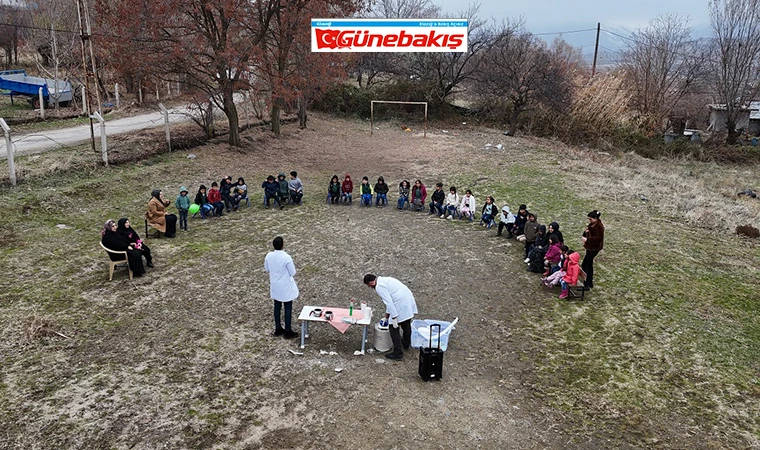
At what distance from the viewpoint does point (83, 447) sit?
5398 millimetres

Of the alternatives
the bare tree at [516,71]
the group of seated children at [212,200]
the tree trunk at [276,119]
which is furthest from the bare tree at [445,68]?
the group of seated children at [212,200]

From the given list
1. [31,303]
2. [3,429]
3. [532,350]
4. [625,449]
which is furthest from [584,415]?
[31,303]

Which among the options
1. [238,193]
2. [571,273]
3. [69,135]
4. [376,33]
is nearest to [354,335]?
[571,273]

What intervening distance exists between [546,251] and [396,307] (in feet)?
15.8

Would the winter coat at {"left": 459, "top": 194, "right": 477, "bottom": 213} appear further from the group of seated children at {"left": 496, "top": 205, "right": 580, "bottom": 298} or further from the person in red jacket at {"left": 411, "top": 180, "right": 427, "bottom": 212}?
the group of seated children at {"left": 496, "top": 205, "right": 580, "bottom": 298}

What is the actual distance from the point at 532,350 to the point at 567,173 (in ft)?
46.2

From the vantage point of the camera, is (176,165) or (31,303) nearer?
(31,303)

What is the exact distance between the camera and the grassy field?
5918 millimetres

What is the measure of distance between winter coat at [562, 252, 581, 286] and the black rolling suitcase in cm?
380

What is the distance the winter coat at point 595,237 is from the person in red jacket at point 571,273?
1.13 ft

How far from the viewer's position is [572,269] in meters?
9.35

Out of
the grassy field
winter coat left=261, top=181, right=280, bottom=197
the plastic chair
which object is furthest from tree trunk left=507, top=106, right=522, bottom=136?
the plastic chair

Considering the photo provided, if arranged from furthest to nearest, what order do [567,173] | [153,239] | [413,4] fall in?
[413,4] → [567,173] → [153,239]

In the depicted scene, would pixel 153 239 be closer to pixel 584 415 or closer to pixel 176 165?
pixel 176 165
